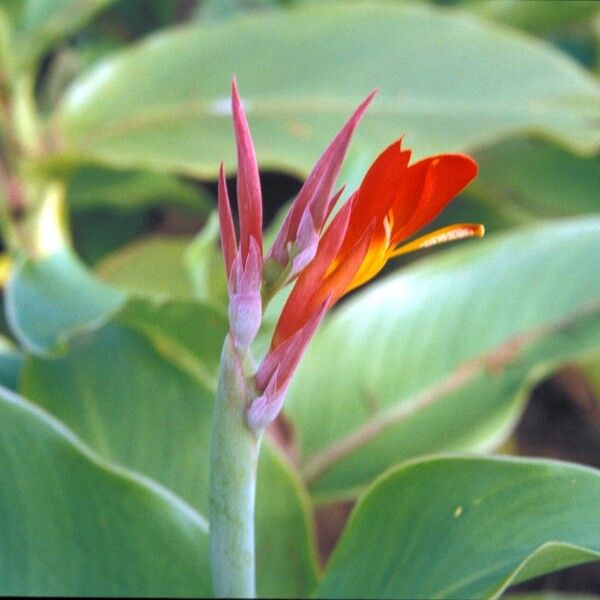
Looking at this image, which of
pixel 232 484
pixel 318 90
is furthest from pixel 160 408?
pixel 318 90

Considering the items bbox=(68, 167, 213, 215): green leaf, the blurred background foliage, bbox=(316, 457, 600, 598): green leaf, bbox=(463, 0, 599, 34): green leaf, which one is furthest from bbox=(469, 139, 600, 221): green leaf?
bbox=(316, 457, 600, 598): green leaf

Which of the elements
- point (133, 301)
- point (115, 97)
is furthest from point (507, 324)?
point (115, 97)

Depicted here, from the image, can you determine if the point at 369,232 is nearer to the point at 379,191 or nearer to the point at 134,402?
the point at 379,191

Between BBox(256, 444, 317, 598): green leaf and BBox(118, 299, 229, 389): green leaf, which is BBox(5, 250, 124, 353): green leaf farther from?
BBox(256, 444, 317, 598): green leaf

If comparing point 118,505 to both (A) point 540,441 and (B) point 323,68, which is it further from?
(A) point 540,441

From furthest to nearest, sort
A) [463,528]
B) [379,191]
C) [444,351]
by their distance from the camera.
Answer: [444,351]
[463,528]
[379,191]

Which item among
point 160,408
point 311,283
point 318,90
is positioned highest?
point 311,283
